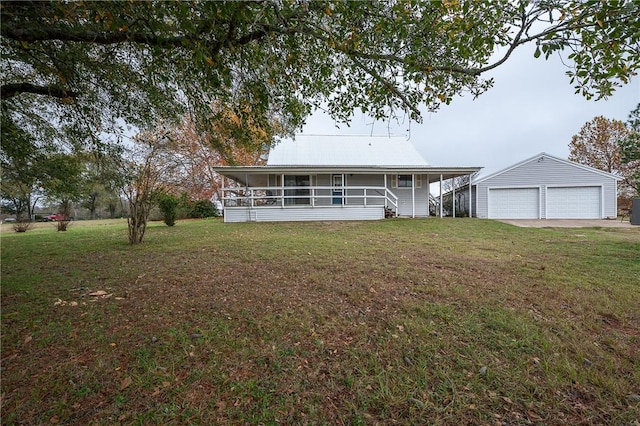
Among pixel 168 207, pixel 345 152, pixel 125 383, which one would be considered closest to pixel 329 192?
→ pixel 345 152

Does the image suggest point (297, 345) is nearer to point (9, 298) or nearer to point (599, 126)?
point (9, 298)

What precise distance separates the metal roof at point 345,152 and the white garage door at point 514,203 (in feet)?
16.3

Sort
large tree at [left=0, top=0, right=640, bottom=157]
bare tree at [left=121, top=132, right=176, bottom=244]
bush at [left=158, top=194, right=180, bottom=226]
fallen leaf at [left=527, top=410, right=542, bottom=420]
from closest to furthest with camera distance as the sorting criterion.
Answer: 1. fallen leaf at [left=527, top=410, right=542, bottom=420]
2. large tree at [left=0, top=0, right=640, bottom=157]
3. bare tree at [left=121, top=132, right=176, bottom=244]
4. bush at [left=158, top=194, right=180, bottom=226]

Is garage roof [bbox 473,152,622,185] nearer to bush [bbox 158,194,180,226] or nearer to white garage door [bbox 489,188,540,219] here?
white garage door [bbox 489,188,540,219]

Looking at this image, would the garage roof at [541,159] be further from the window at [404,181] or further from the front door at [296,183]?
the front door at [296,183]

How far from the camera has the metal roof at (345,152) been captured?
1770 centimetres

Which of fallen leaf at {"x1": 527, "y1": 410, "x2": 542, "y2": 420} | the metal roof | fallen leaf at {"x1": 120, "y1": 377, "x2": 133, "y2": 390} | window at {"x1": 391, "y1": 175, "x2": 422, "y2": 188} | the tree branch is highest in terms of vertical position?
the metal roof

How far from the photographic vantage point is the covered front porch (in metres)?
14.1

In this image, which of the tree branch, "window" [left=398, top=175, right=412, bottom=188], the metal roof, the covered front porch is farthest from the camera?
the metal roof

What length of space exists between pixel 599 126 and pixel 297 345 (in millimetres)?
35888

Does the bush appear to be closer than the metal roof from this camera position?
Yes

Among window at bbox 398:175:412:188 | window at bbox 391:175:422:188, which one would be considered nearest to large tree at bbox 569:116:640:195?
window at bbox 391:175:422:188

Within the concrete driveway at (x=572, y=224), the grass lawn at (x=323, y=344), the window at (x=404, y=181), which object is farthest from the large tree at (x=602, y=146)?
the grass lawn at (x=323, y=344)

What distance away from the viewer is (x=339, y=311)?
334cm
